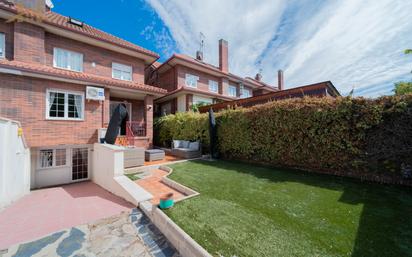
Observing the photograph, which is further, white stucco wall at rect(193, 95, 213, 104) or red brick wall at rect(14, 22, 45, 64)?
white stucco wall at rect(193, 95, 213, 104)

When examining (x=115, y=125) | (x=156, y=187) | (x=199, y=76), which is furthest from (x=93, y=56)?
(x=156, y=187)

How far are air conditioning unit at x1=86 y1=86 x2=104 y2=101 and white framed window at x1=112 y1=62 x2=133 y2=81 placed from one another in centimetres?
Answer: 378

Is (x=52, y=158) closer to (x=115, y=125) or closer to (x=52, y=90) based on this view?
(x=52, y=90)

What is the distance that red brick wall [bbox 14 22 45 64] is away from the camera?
9.31 meters

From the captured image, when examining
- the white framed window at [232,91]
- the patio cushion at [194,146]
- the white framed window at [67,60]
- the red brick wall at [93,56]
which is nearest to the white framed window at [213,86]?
the white framed window at [232,91]

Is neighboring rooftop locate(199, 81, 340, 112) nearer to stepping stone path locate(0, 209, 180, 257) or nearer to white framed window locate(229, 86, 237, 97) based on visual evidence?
stepping stone path locate(0, 209, 180, 257)

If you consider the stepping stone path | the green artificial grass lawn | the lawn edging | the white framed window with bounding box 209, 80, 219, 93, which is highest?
the white framed window with bounding box 209, 80, 219, 93

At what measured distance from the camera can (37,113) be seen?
8375 mm

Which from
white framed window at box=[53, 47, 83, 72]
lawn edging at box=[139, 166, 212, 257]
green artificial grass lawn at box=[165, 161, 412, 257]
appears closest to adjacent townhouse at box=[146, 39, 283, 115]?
white framed window at box=[53, 47, 83, 72]

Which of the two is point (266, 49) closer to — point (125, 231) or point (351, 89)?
point (351, 89)

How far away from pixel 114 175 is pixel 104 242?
354 centimetres

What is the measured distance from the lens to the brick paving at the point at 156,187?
5.44m

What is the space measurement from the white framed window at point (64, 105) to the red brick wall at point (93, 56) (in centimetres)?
342

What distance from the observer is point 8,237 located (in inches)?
163
